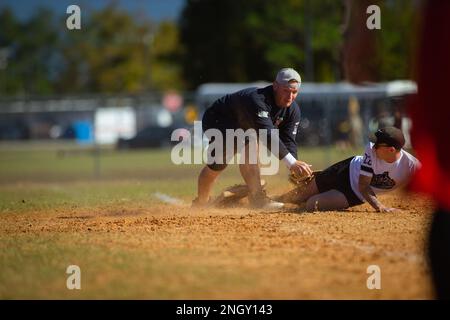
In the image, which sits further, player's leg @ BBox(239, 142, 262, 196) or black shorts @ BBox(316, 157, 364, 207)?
player's leg @ BBox(239, 142, 262, 196)

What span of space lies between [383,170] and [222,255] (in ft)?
10.5

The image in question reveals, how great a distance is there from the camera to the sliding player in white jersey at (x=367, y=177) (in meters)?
8.27

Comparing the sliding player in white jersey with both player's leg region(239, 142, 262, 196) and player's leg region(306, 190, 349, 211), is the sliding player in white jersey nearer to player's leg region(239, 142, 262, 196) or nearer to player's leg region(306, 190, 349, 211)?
player's leg region(306, 190, 349, 211)

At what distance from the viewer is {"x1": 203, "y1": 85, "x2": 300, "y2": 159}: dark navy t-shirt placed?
29.7 feet

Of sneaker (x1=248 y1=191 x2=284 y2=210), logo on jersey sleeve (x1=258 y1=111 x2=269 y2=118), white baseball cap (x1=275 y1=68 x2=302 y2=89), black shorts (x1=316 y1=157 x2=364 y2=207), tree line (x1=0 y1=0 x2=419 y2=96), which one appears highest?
tree line (x1=0 y1=0 x2=419 y2=96)

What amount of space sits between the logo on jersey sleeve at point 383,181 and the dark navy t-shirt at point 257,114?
110 cm

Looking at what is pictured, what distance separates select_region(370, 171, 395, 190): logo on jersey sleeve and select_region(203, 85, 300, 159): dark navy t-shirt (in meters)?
1.10

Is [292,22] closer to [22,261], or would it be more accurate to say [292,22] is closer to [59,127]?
[59,127]

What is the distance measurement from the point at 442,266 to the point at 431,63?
99cm

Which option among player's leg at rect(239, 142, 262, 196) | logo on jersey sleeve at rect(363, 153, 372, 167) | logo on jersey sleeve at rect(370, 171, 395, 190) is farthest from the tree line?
logo on jersey sleeve at rect(363, 153, 372, 167)

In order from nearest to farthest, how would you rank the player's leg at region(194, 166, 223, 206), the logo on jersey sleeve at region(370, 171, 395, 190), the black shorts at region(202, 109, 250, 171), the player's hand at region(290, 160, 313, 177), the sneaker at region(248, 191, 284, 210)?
the logo on jersey sleeve at region(370, 171, 395, 190)
the player's hand at region(290, 160, 313, 177)
the sneaker at region(248, 191, 284, 210)
the black shorts at region(202, 109, 250, 171)
the player's leg at region(194, 166, 223, 206)

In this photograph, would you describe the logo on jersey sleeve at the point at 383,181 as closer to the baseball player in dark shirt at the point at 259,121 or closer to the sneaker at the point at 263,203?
the baseball player in dark shirt at the point at 259,121

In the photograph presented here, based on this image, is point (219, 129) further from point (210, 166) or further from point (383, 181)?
point (383, 181)

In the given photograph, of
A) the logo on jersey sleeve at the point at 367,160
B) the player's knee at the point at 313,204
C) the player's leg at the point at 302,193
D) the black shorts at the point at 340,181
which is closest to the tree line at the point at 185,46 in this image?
the player's leg at the point at 302,193
